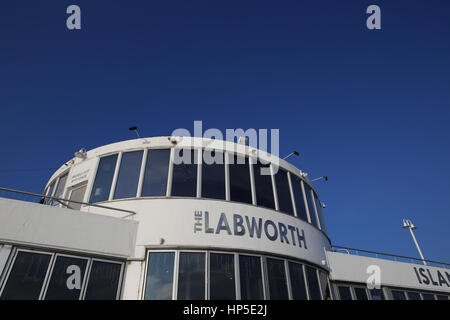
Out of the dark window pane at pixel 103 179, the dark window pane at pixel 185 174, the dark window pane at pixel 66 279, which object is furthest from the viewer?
the dark window pane at pixel 103 179

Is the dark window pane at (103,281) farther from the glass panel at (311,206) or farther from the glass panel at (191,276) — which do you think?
the glass panel at (311,206)

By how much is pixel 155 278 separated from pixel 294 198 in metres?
6.09

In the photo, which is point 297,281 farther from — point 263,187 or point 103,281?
point 103,281

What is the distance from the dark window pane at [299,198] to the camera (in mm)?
12281

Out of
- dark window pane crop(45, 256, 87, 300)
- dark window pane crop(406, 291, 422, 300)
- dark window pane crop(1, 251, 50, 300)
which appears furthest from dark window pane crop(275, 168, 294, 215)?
dark window pane crop(1, 251, 50, 300)

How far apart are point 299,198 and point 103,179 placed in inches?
296

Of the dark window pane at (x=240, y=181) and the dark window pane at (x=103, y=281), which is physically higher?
the dark window pane at (x=240, y=181)

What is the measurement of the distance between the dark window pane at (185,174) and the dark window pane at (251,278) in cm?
266

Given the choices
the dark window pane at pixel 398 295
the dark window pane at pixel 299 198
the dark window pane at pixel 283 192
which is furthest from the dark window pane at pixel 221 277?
the dark window pane at pixel 398 295

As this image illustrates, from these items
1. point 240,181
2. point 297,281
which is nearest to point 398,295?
point 297,281

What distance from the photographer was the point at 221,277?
9008mm

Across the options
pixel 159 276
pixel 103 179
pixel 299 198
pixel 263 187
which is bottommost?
pixel 159 276

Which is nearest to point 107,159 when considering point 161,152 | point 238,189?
point 161,152
